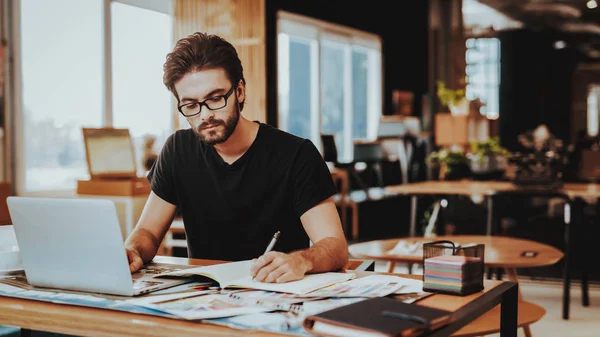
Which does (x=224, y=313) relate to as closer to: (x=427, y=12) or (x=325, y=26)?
(x=325, y=26)

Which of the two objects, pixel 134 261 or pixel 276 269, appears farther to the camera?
pixel 134 261

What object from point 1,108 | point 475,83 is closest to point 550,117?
point 475,83

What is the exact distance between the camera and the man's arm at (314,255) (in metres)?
1.55

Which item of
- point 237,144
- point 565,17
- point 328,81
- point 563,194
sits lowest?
point 563,194

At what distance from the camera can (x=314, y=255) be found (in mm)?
1731

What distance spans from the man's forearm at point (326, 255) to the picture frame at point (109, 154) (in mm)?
3654

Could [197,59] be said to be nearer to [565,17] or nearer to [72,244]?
[72,244]

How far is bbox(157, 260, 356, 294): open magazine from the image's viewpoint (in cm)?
149

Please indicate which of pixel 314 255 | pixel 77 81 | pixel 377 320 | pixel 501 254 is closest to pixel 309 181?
pixel 314 255

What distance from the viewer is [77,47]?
6.89 m

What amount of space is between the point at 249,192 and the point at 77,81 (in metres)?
5.16

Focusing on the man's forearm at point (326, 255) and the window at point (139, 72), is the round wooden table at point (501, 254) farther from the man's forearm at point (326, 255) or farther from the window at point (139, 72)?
the window at point (139, 72)

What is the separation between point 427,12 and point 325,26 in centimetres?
327

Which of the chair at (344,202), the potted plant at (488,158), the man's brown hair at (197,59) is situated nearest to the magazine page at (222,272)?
the man's brown hair at (197,59)
